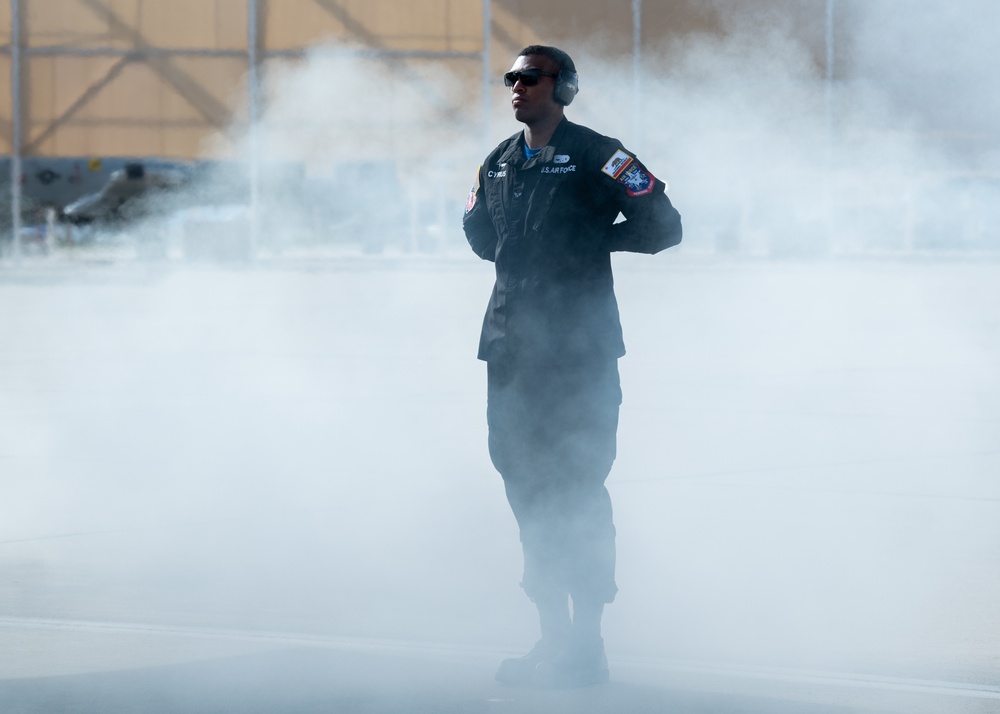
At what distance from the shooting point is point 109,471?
5.10 m

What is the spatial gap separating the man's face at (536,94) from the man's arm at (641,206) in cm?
14

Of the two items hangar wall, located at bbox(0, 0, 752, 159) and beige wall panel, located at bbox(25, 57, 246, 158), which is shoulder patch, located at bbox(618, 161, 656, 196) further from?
beige wall panel, located at bbox(25, 57, 246, 158)

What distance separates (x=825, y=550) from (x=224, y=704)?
1727 millimetres

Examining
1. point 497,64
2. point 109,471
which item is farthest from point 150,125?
point 109,471

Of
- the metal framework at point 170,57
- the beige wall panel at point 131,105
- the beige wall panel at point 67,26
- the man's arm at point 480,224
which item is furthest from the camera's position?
the beige wall panel at point 131,105

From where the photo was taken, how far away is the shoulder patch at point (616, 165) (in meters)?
2.83

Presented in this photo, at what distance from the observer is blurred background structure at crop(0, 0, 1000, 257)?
904 cm

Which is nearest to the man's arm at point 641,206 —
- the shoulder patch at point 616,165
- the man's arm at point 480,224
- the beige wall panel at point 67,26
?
the shoulder patch at point 616,165

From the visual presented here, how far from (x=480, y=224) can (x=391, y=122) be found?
16.1m

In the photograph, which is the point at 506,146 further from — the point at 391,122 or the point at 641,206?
the point at 391,122

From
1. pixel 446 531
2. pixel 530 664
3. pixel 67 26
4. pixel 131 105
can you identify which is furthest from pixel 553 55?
pixel 131 105

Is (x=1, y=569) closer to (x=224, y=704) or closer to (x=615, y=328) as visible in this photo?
(x=224, y=704)

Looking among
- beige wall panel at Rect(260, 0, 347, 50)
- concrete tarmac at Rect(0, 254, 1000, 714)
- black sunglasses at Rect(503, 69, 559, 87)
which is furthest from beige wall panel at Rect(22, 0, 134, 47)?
black sunglasses at Rect(503, 69, 559, 87)

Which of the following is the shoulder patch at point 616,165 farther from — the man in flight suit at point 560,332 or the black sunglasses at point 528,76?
the black sunglasses at point 528,76
